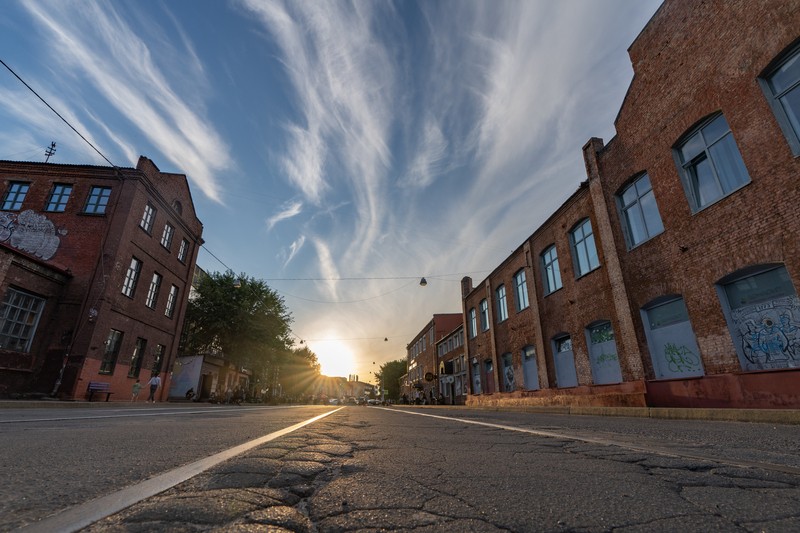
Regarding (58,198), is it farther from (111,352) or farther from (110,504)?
(110,504)

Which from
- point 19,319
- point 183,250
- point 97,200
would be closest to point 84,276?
point 19,319

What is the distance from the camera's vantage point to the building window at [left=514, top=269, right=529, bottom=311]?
67.6ft

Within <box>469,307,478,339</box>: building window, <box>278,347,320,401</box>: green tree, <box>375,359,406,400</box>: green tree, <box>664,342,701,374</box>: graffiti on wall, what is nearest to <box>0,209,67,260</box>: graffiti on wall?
<box>469,307,478,339</box>: building window

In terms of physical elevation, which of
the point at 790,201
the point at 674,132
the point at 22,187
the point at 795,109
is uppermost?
the point at 22,187

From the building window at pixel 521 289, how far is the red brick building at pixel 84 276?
19.9 metres

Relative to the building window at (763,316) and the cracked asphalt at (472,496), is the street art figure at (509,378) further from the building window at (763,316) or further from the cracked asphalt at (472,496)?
the cracked asphalt at (472,496)

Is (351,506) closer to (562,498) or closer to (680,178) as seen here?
(562,498)

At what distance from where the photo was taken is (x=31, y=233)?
1862 centimetres

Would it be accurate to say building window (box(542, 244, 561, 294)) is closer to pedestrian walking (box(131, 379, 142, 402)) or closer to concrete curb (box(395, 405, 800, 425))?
concrete curb (box(395, 405, 800, 425))

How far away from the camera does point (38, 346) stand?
16094 millimetres

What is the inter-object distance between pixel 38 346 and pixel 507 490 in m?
21.0

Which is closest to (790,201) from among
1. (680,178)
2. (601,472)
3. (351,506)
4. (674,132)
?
(680,178)

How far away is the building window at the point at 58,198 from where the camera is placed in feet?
62.7

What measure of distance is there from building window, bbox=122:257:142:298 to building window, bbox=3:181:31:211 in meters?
5.77
